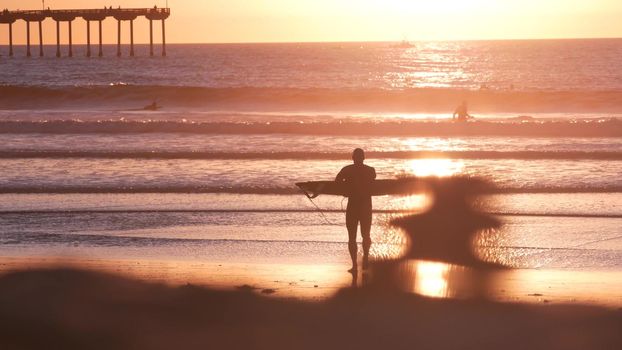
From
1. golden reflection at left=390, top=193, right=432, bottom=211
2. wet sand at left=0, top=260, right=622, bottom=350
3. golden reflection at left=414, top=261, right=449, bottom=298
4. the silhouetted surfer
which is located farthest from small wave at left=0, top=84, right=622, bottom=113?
wet sand at left=0, top=260, right=622, bottom=350

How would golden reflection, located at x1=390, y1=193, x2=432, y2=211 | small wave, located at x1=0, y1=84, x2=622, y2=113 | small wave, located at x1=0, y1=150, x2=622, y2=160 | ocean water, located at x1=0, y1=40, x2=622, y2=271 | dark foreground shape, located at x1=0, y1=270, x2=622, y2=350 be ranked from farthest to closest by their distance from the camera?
1. small wave, located at x1=0, y1=84, x2=622, y2=113
2. small wave, located at x1=0, y1=150, x2=622, y2=160
3. ocean water, located at x1=0, y1=40, x2=622, y2=271
4. golden reflection, located at x1=390, y1=193, x2=432, y2=211
5. dark foreground shape, located at x1=0, y1=270, x2=622, y2=350

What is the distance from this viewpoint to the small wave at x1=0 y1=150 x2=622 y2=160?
2388 cm

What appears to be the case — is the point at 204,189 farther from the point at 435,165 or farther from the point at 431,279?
the point at 431,279

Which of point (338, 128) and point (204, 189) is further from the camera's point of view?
point (338, 128)

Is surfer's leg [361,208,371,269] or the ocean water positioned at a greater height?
surfer's leg [361,208,371,269]

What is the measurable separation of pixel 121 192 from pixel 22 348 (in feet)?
32.6

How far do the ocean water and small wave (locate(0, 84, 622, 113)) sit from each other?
21 cm

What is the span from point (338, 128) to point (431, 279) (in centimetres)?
2256

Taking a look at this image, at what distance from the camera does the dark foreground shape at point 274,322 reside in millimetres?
8477

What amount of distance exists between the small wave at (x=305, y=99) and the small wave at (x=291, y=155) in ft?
73.1

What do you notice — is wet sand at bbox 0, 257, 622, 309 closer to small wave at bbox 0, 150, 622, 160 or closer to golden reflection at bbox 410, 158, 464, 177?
golden reflection at bbox 410, 158, 464, 177

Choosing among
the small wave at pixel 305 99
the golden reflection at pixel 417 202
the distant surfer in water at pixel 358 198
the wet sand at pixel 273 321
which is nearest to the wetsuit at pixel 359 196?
the distant surfer in water at pixel 358 198

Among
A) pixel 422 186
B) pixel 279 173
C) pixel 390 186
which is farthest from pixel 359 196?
pixel 279 173

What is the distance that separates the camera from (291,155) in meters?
24.4
